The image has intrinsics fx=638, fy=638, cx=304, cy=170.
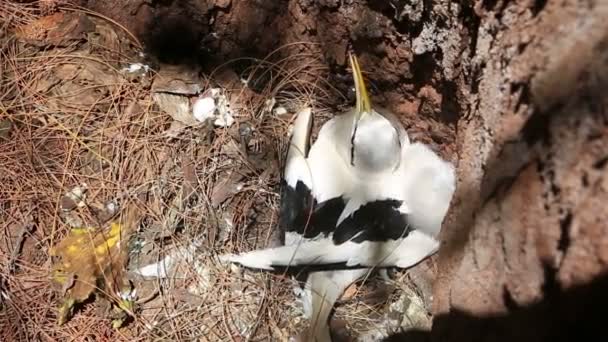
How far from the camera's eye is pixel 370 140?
1.85m

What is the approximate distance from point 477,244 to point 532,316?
28 centimetres

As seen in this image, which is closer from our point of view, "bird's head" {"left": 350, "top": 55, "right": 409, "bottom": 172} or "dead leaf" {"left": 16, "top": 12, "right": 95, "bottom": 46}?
"bird's head" {"left": 350, "top": 55, "right": 409, "bottom": 172}

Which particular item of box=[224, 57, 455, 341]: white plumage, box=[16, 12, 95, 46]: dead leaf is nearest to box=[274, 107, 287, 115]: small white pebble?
box=[224, 57, 455, 341]: white plumage

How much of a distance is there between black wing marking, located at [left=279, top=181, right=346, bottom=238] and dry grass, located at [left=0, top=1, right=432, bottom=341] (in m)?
0.14

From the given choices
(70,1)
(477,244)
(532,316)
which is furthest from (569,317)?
(70,1)

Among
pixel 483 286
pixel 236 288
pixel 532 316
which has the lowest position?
pixel 236 288

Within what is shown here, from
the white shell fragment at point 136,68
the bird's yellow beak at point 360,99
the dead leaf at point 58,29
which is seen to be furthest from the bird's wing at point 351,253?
the dead leaf at point 58,29

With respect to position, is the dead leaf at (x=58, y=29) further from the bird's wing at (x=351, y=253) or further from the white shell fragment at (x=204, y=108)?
the bird's wing at (x=351, y=253)

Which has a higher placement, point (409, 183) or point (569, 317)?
point (569, 317)

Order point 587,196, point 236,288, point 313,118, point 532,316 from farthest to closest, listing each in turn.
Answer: point 313,118
point 236,288
point 532,316
point 587,196

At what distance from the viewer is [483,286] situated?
139 centimetres

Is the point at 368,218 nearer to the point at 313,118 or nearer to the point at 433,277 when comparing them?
the point at 433,277

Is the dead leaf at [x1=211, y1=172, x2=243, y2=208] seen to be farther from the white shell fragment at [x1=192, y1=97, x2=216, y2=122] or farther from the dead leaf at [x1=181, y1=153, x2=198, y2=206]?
the white shell fragment at [x1=192, y1=97, x2=216, y2=122]

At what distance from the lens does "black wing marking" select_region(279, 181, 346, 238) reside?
1.97 meters
